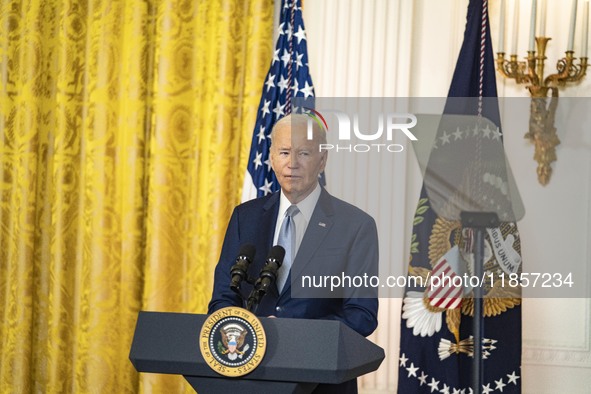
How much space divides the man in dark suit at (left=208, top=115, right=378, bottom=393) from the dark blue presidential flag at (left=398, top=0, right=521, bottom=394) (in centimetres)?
70

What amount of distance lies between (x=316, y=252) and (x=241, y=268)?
74 cm

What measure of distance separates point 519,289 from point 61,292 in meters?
2.59

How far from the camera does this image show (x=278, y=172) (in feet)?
11.2

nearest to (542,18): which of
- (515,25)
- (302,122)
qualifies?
(515,25)

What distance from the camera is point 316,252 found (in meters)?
3.38

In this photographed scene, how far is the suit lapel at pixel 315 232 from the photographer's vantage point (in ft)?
11.0

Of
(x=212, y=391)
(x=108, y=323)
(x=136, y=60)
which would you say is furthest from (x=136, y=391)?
(x=212, y=391)

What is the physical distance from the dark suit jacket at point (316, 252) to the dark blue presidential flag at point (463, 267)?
2.28ft

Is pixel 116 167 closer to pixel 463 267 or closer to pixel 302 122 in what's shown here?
pixel 302 122

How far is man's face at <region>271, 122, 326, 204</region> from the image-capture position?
3408 mm

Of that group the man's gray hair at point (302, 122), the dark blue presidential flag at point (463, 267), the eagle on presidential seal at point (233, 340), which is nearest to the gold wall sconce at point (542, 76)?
the dark blue presidential flag at point (463, 267)

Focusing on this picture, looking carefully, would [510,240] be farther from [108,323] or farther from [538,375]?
[108,323]

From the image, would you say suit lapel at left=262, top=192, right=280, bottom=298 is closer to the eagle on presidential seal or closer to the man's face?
the man's face

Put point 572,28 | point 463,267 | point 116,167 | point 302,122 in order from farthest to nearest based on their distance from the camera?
point 116,167 < point 572,28 < point 463,267 < point 302,122
